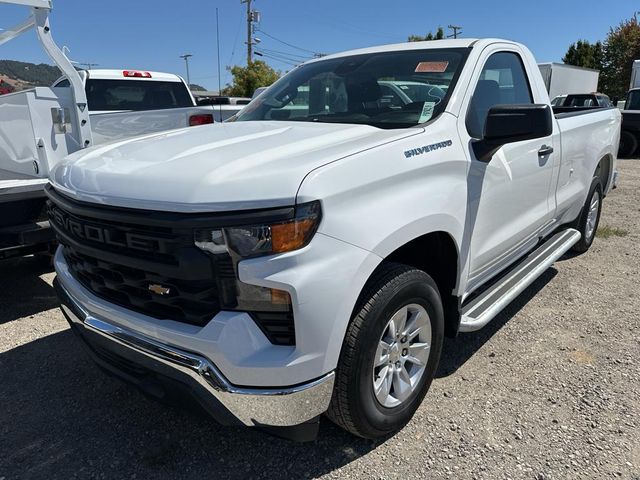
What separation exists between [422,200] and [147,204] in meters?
1.18

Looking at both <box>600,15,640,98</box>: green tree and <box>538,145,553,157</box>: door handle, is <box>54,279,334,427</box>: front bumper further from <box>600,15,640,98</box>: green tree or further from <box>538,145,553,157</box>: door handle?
<box>600,15,640,98</box>: green tree

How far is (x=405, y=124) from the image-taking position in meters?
2.68

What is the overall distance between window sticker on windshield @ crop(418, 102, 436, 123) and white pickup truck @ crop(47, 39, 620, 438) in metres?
0.01

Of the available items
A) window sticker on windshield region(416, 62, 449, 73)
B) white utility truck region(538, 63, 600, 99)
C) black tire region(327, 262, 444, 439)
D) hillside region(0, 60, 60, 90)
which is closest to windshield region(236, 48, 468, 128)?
window sticker on windshield region(416, 62, 449, 73)

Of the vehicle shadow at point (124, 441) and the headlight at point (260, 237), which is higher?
the headlight at point (260, 237)

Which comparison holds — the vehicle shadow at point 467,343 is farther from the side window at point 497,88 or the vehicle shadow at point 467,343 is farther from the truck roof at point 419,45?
the truck roof at point 419,45

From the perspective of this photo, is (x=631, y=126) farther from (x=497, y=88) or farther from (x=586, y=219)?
(x=497, y=88)

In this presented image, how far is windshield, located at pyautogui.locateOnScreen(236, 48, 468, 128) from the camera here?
111 inches

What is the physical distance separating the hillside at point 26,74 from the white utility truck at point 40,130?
138 millimetres

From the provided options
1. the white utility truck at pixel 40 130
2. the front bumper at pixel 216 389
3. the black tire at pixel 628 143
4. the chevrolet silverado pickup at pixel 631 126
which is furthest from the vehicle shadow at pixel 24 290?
the black tire at pixel 628 143

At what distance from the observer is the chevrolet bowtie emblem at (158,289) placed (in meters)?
1.99

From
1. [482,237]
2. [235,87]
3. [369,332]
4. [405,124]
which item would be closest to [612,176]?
[482,237]

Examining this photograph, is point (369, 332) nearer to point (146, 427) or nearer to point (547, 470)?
point (547, 470)

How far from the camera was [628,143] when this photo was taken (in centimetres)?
1483
